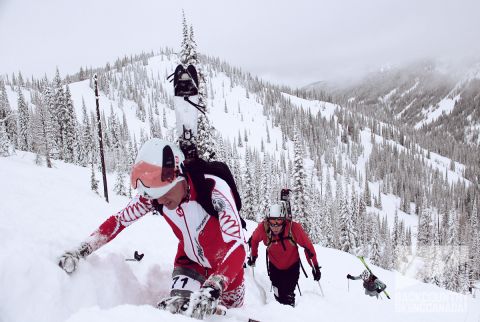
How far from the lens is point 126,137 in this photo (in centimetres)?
10556

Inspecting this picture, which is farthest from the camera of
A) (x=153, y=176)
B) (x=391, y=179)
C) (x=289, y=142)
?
(x=289, y=142)

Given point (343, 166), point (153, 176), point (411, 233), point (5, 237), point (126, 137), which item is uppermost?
point (153, 176)

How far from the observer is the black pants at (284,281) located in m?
7.50

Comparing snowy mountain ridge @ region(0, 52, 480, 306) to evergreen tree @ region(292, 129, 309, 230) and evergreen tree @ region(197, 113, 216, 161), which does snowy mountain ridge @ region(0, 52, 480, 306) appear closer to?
evergreen tree @ region(292, 129, 309, 230)

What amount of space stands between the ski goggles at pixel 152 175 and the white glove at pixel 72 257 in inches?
56.4

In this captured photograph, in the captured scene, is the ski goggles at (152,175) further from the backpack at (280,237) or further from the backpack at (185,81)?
the backpack at (280,237)

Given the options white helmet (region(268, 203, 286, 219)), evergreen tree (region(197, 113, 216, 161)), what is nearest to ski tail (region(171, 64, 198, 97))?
white helmet (region(268, 203, 286, 219))

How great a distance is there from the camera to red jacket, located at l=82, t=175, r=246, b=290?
3537mm

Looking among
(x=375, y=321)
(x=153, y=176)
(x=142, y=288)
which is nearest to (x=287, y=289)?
(x=375, y=321)

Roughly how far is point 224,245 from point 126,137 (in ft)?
356

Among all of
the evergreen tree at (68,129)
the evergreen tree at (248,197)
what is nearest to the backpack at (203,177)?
the evergreen tree at (248,197)

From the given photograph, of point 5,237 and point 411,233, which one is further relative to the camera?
point 411,233

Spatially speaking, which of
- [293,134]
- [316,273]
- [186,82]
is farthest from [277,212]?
[293,134]

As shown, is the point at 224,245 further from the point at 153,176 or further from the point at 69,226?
Result: the point at 69,226
